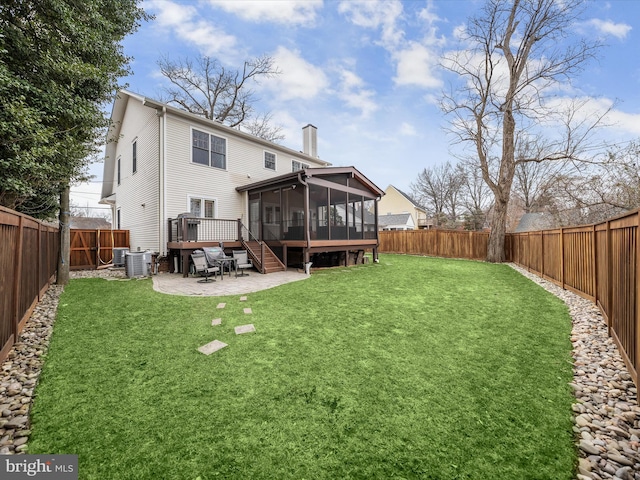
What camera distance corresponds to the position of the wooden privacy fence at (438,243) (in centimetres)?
1584

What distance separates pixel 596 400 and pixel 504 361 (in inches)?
34.2

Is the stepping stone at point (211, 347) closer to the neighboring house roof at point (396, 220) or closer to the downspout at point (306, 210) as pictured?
the downspout at point (306, 210)

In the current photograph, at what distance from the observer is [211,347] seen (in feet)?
12.5

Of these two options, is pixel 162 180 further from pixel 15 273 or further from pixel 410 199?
pixel 410 199

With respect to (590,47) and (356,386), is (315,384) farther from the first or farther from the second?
(590,47)

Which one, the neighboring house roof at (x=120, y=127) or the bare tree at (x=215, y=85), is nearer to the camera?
the neighboring house roof at (x=120, y=127)

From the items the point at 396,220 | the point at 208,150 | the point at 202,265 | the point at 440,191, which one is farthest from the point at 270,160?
the point at 440,191

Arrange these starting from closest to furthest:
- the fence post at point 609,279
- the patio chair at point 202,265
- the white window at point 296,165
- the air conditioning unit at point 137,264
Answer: the fence post at point 609,279 < the patio chair at point 202,265 < the air conditioning unit at point 137,264 < the white window at point 296,165

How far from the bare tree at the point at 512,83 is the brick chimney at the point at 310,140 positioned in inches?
298

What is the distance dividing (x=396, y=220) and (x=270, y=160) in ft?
73.7

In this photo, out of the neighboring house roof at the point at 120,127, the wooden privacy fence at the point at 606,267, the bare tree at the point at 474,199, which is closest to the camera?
the wooden privacy fence at the point at 606,267

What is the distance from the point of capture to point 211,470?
6.20 ft

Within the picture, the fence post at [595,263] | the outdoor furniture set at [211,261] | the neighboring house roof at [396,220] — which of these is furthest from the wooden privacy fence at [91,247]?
the neighboring house roof at [396,220]

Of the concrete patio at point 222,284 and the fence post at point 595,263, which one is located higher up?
the fence post at point 595,263
